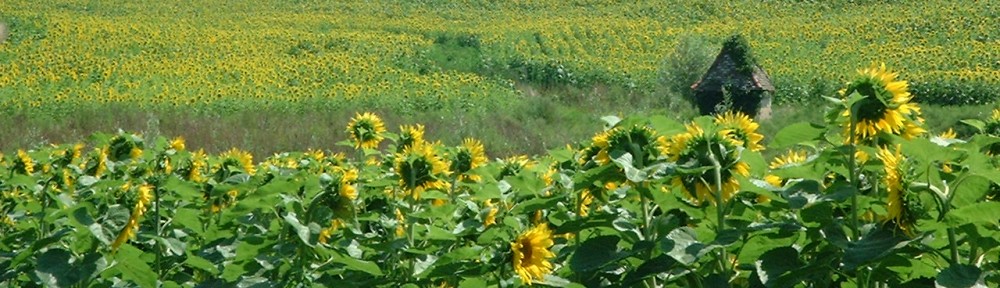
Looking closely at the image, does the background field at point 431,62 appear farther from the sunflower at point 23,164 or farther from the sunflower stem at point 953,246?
the sunflower stem at point 953,246

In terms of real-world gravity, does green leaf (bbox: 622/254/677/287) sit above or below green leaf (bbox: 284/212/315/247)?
above

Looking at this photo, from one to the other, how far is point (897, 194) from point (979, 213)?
5.4 inches

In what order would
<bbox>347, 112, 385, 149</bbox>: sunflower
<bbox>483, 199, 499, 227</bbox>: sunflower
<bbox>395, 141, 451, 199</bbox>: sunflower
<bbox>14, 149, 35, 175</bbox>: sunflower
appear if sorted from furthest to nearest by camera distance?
<bbox>14, 149, 35, 175</bbox>: sunflower, <bbox>347, 112, 385, 149</bbox>: sunflower, <bbox>395, 141, 451, 199</bbox>: sunflower, <bbox>483, 199, 499, 227</bbox>: sunflower

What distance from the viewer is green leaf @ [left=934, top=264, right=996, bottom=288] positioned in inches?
69.6

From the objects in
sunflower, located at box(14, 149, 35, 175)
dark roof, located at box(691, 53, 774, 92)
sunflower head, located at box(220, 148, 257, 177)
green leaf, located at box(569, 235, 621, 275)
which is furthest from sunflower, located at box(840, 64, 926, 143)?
dark roof, located at box(691, 53, 774, 92)

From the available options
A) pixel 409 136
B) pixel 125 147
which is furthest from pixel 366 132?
pixel 125 147

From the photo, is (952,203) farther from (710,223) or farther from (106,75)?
(106,75)

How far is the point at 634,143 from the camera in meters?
2.21

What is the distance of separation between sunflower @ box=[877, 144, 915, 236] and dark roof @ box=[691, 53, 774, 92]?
19.9 meters

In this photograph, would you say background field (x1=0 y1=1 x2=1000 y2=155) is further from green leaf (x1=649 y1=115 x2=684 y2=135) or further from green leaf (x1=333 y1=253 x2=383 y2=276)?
green leaf (x1=649 y1=115 x2=684 y2=135)

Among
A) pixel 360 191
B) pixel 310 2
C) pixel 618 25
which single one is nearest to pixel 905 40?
pixel 618 25

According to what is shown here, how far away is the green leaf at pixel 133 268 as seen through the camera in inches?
103

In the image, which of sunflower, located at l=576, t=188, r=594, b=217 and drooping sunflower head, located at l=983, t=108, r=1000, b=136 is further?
drooping sunflower head, located at l=983, t=108, r=1000, b=136

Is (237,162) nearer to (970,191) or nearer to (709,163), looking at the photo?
(709,163)
